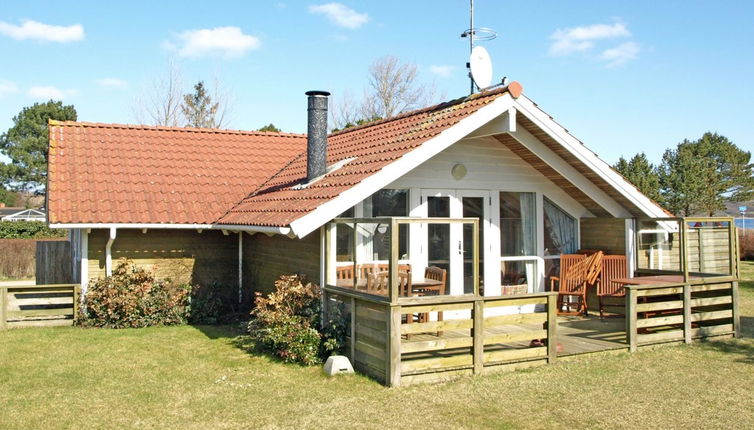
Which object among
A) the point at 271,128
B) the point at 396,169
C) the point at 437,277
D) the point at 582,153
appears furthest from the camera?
the point at 271,128

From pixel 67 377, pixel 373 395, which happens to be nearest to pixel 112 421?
pixel 67 377

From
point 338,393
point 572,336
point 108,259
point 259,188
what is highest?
point 259,188

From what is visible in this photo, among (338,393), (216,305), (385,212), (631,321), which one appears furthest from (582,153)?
(216,305)

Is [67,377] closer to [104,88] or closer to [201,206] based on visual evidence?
[201,206]

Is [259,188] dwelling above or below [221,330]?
above

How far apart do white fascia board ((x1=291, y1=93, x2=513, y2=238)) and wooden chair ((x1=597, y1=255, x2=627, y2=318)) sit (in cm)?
394

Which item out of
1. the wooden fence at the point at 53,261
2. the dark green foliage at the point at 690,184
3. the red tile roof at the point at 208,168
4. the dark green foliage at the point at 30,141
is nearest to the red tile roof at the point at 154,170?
the red tile roof at the point at 208,168

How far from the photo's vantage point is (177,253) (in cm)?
1325

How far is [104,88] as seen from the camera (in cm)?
3469

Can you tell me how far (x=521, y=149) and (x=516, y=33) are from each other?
4502 mm

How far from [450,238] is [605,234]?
10.7ft

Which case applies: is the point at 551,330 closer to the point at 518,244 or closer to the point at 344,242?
the point at 344,242

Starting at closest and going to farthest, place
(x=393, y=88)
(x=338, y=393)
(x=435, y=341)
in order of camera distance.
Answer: (x=338, y=393), (x=435, y=341), (x=393, y=88)

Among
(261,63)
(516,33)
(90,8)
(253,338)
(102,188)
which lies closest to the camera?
(253,338)
